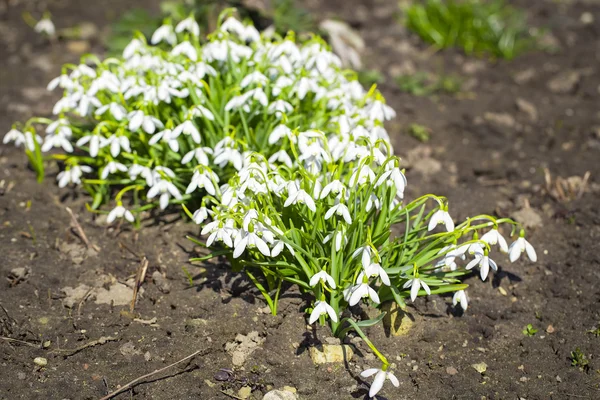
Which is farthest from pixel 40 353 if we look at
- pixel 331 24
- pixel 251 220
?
pixel 331 24

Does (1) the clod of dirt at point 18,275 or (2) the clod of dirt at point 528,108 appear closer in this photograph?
(1) the clod of dirt at point 18,275

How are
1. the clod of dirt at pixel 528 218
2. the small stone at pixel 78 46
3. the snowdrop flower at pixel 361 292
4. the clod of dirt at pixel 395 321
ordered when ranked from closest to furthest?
1. the snowdrop flower at pixel 361 292
2. the clod of dirt at pixel 395 321
3. the clod of dirt at pixel 528 218
4. the small stone at pixel 78 46

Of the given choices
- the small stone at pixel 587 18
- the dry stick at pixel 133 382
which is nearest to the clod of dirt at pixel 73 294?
the dry stick at pixel 133 382

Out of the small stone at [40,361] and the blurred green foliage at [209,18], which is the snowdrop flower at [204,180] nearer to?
the small stone at [40,361]

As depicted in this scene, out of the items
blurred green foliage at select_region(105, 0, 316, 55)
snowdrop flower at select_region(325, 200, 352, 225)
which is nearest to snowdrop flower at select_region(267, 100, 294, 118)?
snowdrop flower at select_region(325, 200, 352, 225)

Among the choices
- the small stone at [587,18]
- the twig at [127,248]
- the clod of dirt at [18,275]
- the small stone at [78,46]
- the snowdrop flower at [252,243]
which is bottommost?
the clod of dirt at [18,275]

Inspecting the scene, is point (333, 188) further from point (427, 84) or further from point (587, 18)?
point (587, 18)

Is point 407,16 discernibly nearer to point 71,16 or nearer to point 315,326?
point 71,16
